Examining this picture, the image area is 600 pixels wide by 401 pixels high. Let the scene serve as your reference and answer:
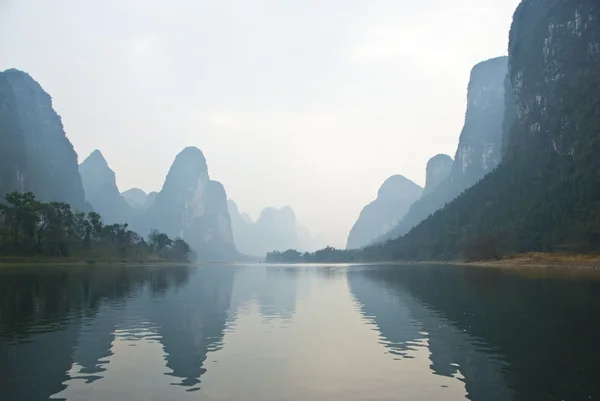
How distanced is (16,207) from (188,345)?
14280 cm

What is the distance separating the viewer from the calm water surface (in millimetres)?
19078

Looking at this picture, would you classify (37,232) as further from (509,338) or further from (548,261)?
(509,338)

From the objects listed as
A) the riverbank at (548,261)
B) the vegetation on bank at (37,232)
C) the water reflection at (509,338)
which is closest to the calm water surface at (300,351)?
the water reflection at (509,338)

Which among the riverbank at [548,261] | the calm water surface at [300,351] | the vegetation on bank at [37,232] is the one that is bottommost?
the calm water surface at [300,351]

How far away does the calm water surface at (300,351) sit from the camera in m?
19.1

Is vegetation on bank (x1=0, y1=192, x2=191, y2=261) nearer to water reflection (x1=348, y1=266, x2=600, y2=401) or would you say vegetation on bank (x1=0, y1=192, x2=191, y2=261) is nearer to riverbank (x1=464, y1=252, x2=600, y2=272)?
water reflection (x1=348, y1=266, x2=600, y2=401)

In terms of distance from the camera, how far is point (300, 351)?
87.8 feet

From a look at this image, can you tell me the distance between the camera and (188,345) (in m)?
27.7

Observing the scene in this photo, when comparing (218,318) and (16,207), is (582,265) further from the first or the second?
(16,207)

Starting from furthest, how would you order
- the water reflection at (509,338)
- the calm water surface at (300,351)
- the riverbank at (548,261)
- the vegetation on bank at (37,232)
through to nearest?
the vegetation on bank at (37,232), the riverbank at (548,261), the water reflection at (509,338), the calm water surface at (300,351)

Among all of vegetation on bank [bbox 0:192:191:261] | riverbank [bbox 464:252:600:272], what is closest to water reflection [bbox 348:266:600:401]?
riverbank [bbox 464:252:600:272]

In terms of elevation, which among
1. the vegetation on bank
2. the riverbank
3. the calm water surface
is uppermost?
the vegetation on bank

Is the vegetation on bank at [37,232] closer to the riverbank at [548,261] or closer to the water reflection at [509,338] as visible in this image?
the water reflection at [509,338]

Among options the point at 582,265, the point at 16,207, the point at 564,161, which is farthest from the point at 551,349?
the point at 564,161
